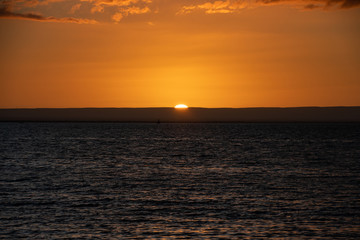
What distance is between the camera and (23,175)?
185 ft

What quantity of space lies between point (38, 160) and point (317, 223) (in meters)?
56.9

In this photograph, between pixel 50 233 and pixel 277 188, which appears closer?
pixel 50 233

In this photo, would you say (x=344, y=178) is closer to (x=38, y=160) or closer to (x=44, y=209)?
(x=44, y=209)

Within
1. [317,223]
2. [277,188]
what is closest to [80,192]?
[277,188]

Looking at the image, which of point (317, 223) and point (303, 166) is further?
point (303, 166)

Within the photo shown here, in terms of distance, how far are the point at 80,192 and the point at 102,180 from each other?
8.68 meters

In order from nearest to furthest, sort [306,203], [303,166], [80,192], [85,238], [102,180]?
[85,238], [306,203], [80,192], [102,180], [303,166]

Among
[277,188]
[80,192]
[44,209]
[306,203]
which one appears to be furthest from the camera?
[277,188]

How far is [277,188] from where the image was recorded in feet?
155

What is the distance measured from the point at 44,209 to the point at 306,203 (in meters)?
20.4

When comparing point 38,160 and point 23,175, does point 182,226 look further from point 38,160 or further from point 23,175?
point 38,160

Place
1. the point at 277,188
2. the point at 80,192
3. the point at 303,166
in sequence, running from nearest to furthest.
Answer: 1. the point at 80,192
2. the point at 277,188
3. the point at 303,166

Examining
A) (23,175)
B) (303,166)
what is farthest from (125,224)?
(303,166)

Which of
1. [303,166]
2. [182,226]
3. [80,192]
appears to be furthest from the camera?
[303,166]
